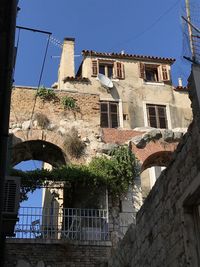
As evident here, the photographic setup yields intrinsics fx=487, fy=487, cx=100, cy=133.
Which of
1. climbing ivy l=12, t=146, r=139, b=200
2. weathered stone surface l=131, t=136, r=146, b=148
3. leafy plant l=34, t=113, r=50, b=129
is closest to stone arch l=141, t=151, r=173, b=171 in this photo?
weathered stone surface l=131, t=136, r=146, b=148

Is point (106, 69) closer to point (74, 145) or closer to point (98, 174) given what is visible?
point (74, 145)

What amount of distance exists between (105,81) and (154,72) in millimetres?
3154

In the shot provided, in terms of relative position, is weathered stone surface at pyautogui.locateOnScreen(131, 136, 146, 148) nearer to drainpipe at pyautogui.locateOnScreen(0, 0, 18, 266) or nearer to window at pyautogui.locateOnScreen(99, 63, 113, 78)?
window at pyautogui.locateOnScreen(99, 63, 113, 78)

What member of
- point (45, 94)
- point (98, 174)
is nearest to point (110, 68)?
point (45, 94)

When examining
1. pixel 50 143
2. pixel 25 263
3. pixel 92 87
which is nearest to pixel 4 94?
pixel 25 263

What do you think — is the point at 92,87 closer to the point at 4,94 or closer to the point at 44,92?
the point at 44,92

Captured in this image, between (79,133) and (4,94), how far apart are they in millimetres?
12269

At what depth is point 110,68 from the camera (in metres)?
23.6

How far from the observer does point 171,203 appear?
7621 millimetres

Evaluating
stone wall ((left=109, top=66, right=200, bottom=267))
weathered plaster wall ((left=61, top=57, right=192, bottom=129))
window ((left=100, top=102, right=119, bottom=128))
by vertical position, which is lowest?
stone wall ((left=109, top=66, right=200, bottom=267))

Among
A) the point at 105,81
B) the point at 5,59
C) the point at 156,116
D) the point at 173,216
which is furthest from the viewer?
the point at 105,81

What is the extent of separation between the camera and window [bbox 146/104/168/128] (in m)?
21.8

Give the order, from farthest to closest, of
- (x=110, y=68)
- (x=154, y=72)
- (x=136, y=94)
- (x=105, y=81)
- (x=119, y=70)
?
(x=154, y=72), (x=110, y=68), (x=119, y=70), (x=136, y=94), (x=105, y=81)

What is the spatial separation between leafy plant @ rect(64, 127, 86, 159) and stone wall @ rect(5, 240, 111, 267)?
173 inches
